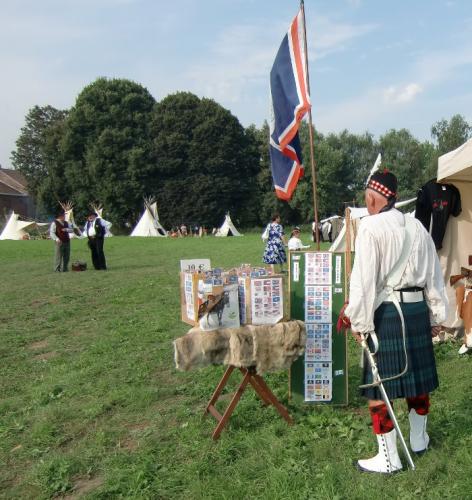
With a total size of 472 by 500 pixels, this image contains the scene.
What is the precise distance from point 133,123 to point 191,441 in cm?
4674

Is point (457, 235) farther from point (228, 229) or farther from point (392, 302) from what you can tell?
point (228, 229)

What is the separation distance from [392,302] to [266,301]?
3.75 ft

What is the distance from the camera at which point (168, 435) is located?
4.32 m

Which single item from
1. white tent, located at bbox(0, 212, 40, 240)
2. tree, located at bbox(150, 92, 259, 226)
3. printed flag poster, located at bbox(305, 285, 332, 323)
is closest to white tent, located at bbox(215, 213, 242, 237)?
tree, located at bbox(150, 92, 259, 226)

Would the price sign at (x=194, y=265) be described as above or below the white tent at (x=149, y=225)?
below

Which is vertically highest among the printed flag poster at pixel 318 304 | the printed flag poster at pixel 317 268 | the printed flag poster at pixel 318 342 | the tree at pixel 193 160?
the tree at pixel 193 160

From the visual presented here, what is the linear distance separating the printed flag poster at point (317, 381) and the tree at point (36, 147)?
4871 centimetres

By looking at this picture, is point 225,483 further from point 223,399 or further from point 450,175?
point 450,175

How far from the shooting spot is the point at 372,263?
321 cm

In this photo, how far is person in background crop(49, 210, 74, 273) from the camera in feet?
52.0

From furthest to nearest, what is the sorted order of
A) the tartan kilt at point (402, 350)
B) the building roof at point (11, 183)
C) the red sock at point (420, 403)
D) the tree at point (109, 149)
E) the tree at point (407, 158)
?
the building roof at point (11, 183)
the tree at point (407, 158)
the tree at point (109, 149)
the red sock at point (420, 403)
the tartan kilt at point (402, 350)

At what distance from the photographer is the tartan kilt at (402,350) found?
3.34 meters

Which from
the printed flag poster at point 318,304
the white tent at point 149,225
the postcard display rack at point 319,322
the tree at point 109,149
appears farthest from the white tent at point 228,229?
the printed flag poster at point 318,304

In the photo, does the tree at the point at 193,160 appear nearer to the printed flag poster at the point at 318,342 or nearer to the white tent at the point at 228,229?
the white tent at the point at 228,229
